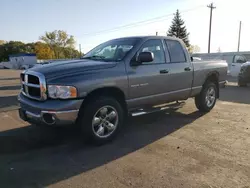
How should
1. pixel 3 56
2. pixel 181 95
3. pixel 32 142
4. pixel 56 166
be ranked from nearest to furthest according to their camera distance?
pixel 56 166
pixel 32 142
pixel 181 95
pixel 3 56

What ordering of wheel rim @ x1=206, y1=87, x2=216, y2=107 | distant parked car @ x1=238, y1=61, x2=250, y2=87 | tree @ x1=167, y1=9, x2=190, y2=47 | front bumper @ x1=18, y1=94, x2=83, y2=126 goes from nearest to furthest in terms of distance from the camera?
front bumper @ x1=18, y1=94, x2=83, y2=126 < wheel rim @ x1=206, y1=87, x2=216, y2=107 < distant parked car @ x1=238, y1=61, x2=250, y2=87 < tree @ x1=167, y1=9, x2=190, y2=47

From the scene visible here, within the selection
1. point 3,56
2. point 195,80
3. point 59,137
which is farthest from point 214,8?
point 3,56

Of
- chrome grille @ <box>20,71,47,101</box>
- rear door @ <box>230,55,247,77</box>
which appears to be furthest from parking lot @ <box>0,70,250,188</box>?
rear door @ <box>230,55,247,77</box>

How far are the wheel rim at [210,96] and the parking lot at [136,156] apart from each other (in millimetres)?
996

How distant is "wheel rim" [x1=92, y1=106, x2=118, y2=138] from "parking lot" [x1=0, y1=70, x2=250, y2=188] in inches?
9.8

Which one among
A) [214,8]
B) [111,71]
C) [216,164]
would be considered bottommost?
[216,164]

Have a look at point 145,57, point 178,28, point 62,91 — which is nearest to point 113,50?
point 145,57

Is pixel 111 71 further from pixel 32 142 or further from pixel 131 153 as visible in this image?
pixel 32 142

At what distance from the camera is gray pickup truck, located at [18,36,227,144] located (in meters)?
4.34

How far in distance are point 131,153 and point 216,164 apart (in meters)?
1.34

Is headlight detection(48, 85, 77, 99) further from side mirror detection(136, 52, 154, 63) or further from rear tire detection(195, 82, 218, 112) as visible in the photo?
rear tire detection(195, 82, 218, 112)

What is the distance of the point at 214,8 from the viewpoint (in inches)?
1727

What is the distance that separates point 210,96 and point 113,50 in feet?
11.2

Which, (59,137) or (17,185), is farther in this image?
(59,137)
